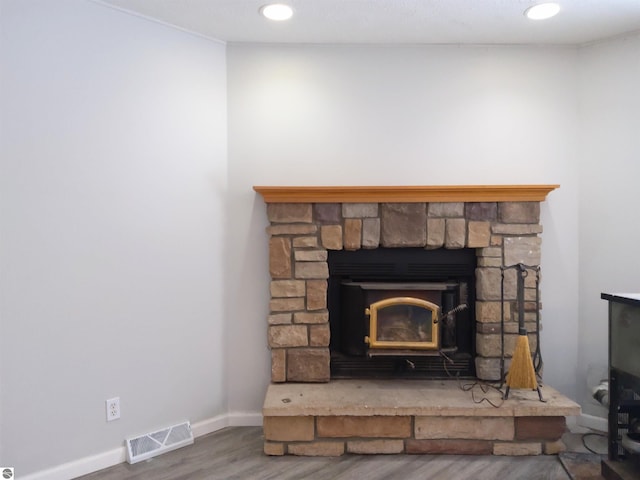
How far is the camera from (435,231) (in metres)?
2.47

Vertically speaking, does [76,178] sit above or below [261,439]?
above

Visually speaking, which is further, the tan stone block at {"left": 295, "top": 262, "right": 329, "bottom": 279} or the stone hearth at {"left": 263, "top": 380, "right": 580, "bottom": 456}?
the tan stone block at {"left": 295, "top": 262, "right": 329, "bottom": 279}

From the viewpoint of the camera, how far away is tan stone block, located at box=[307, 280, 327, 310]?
8.13ft

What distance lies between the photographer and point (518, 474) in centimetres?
200

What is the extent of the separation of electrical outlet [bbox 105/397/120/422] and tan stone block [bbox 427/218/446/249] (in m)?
1.96

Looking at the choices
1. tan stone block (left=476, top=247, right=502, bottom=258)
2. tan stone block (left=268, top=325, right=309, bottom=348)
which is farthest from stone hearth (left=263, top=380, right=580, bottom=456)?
tan stone block (left=476, top=247, right=502, bottom=258)

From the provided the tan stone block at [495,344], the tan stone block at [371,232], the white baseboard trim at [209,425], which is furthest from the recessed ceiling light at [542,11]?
the white baseboard trim at [209,425]

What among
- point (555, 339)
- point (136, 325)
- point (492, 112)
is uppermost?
point (492, 112)

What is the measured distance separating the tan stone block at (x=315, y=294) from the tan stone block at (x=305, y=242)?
222 millimetres

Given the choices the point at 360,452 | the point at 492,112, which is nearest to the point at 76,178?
the point at 360,452

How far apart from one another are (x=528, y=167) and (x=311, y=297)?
5.29ft

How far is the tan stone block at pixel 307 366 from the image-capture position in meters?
2.46

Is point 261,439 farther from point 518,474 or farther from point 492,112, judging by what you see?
point 492,112

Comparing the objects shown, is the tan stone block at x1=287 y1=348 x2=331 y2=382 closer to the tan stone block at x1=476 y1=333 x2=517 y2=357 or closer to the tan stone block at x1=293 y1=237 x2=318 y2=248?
the tan stone block at x1=293 y1=237 x2=318 y2=248
